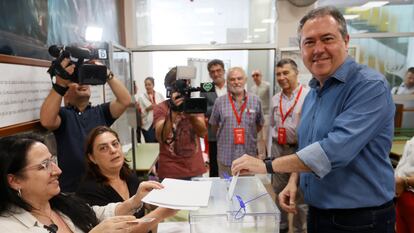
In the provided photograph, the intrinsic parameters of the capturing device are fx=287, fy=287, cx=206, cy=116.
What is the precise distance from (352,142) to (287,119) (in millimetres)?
1662

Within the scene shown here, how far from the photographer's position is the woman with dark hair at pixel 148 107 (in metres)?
4.64

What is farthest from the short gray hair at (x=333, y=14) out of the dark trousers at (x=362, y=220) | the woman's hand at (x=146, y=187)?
the woman's hand at (x=146, y=187)

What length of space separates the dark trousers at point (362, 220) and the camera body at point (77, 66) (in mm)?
1346

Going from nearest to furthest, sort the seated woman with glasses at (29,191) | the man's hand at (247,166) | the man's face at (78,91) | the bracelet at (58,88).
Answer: the seated woman with glasses at (29,191) < the man's hand at (247,166) < the bracelet at (58,88) < the man's face at (78,91)

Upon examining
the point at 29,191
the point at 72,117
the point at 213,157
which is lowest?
the point at 213,157

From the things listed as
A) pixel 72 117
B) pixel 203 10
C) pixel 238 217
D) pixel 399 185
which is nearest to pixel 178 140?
pixel 72 117

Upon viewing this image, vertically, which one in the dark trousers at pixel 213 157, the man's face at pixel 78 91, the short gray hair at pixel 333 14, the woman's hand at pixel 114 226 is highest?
the short gray hair at pixel 333 14

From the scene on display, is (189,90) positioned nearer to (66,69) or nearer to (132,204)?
(66,69)

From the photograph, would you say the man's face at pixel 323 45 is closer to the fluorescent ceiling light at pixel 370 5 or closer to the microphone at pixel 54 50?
the microphone at pixel 54 50

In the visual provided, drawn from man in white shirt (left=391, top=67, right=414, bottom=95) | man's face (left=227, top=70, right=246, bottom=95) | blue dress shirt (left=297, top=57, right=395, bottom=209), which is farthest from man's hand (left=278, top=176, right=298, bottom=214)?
man in white shirt (left=391, top=67, right=414, bottom=95)

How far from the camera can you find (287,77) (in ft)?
8.82

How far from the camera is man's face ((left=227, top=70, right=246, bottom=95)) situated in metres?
2.69

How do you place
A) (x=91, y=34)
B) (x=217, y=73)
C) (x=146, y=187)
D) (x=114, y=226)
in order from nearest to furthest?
(x=114, y=226) < (x=146, y=187) < (x=91, y=34) < (x=217, y=73)

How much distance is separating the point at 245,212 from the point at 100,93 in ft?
6.66
